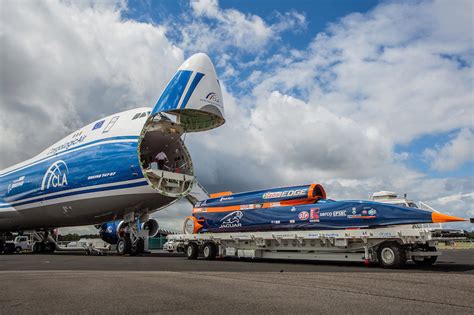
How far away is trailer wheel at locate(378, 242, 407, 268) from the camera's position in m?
14.1

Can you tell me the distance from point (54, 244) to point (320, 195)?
2337 cm

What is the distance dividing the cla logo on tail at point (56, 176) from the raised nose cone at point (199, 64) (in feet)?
30.4

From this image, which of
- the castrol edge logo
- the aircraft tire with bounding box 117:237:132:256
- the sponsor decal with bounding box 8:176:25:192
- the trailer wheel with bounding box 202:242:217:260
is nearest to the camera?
the castrol edge logo

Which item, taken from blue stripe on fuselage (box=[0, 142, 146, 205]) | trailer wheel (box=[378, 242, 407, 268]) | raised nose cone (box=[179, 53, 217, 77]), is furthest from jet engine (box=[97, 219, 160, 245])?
trailer wheel (box=[378, 242, 407, 268])

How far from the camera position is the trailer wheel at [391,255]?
46.4 ft

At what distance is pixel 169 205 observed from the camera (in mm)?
22875

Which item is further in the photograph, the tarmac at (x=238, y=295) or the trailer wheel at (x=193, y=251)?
the trailer wheel at (x=193, y=251)

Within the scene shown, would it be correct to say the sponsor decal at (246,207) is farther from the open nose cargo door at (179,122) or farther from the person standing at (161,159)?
the person standing at (161,159)

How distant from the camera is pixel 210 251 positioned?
20.5 meters

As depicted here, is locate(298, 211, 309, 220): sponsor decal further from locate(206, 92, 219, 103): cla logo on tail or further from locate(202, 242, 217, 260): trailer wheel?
locate(206, 92, 219, 103): cla logo on tail

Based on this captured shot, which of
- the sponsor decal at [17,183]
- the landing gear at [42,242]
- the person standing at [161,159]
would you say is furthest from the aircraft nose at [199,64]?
the landing gear at [42,242]

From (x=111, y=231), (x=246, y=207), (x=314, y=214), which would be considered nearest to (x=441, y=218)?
(x=314, y=214)

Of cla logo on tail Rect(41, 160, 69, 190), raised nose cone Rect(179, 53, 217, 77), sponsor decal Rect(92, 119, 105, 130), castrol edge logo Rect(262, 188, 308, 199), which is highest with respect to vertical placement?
raised nose cone Rect(179, 53, 217, 77)

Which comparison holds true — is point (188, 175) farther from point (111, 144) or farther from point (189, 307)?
point (189, 307)
